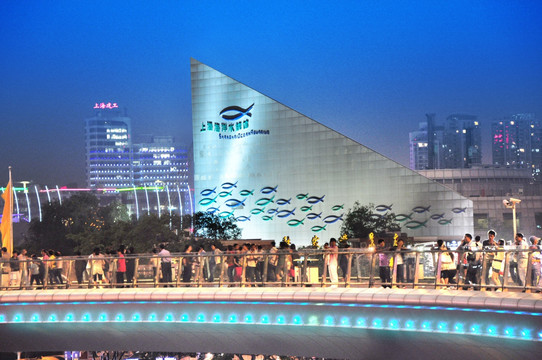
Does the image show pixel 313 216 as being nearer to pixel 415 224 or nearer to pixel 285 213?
pixel 285 213

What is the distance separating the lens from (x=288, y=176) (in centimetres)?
6047

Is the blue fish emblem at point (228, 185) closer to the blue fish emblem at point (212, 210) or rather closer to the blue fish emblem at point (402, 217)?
the blue fish emblem at point (212, 210)

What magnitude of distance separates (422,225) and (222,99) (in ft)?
59.9

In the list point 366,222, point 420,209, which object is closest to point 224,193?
point 366,222

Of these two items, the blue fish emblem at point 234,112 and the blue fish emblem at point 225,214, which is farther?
the blue fish emblem at point 234,112

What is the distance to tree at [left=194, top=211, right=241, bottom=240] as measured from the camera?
60219mm

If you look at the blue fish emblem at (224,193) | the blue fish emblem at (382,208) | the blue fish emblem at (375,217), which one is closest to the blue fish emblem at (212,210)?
the blue fish emblem at (224,193)

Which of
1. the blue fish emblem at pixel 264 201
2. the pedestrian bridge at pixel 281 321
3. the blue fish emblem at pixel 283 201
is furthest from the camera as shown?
the blue fish emblem at pixel 264 201

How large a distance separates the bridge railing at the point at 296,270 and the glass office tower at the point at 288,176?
35.3 metres

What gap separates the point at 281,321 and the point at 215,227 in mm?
40016

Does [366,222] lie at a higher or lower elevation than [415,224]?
higher

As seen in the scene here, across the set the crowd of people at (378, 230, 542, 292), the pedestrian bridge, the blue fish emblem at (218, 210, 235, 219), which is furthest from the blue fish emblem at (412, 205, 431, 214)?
the crowd of people at (378, 230, 542, 292)

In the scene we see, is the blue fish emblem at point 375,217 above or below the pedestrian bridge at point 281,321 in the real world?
above

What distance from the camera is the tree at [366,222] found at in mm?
56312
